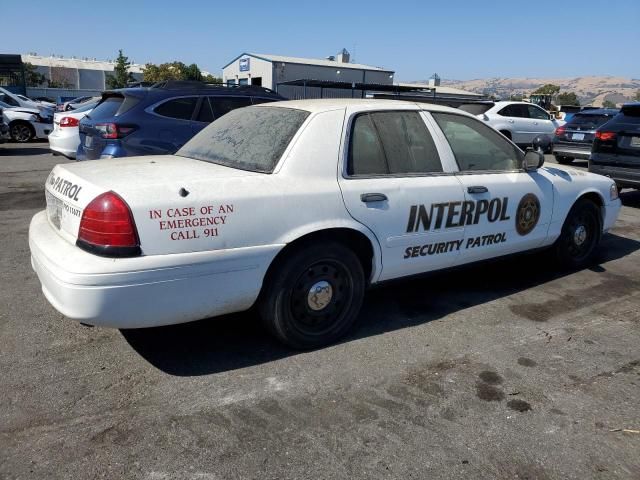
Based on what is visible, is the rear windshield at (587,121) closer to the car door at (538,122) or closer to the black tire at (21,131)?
the car door at (538,122)

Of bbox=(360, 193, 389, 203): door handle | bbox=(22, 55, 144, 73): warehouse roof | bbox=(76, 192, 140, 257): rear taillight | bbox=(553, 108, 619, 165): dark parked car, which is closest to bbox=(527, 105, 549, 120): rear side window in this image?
bbox=(553, 108, 619, 165): dark parked car

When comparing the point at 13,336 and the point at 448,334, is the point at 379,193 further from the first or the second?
the point at 13,336

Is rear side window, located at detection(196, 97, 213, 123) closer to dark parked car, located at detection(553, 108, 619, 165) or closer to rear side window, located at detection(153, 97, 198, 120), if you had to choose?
rear side window, located at detection(153, 97, 198, 120)

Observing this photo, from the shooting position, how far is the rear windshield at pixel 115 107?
23.7 ft

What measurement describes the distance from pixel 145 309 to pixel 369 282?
1.56 metres

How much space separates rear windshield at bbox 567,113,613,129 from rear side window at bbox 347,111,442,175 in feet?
38.0

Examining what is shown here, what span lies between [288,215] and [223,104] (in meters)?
5.13

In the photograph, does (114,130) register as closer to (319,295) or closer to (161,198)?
(161,198)

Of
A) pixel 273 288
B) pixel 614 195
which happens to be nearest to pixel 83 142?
pixel 273 288

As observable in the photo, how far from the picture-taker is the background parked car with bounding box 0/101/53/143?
16688 mm

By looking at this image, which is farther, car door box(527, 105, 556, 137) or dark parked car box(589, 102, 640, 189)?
car door box(527, 105, 556, 137)

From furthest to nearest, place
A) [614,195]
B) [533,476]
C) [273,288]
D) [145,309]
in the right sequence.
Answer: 1. [614,195]
2. [273,288]
3. [145,309]
4. [533,476]

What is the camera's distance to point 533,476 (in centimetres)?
245

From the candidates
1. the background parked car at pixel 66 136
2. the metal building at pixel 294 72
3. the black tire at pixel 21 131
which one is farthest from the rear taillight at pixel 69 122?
the metal building at pixel 294 72
